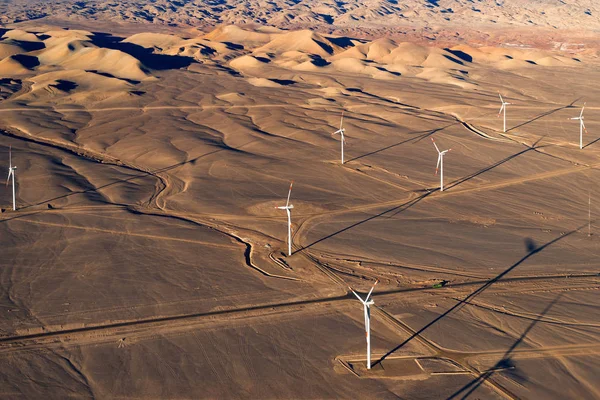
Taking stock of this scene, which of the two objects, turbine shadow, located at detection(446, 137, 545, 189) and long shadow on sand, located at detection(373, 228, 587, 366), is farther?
turbine shadow, located at detection(446, 137, 545, 189)

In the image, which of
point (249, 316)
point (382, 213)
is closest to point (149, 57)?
point (382, 213)

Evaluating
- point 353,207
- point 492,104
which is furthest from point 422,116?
point 353,207

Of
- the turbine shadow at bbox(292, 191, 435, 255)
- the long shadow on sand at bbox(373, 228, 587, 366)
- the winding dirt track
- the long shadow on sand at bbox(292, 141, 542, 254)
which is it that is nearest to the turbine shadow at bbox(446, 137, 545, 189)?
the long shadow on sand at bbox(292, 141, 542, 254)

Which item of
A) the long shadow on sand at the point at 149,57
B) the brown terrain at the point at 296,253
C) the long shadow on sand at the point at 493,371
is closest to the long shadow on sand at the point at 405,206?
the brown terrain at the point at 296,253

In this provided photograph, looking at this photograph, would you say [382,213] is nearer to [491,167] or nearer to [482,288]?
[482,288]

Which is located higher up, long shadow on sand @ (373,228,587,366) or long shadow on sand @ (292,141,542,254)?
long shadow on sand @ (373,228,587,366)

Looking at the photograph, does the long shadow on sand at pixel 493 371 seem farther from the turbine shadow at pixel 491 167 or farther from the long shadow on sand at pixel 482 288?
the turbine shadow at pixel 491 167

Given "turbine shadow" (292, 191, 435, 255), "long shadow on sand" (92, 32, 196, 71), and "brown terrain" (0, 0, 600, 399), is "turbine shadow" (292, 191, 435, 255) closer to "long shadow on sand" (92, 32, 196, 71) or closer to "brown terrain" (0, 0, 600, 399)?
"brown terrain" (0, 0, 600, 399)

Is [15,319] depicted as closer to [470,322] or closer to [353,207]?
[470,322]
